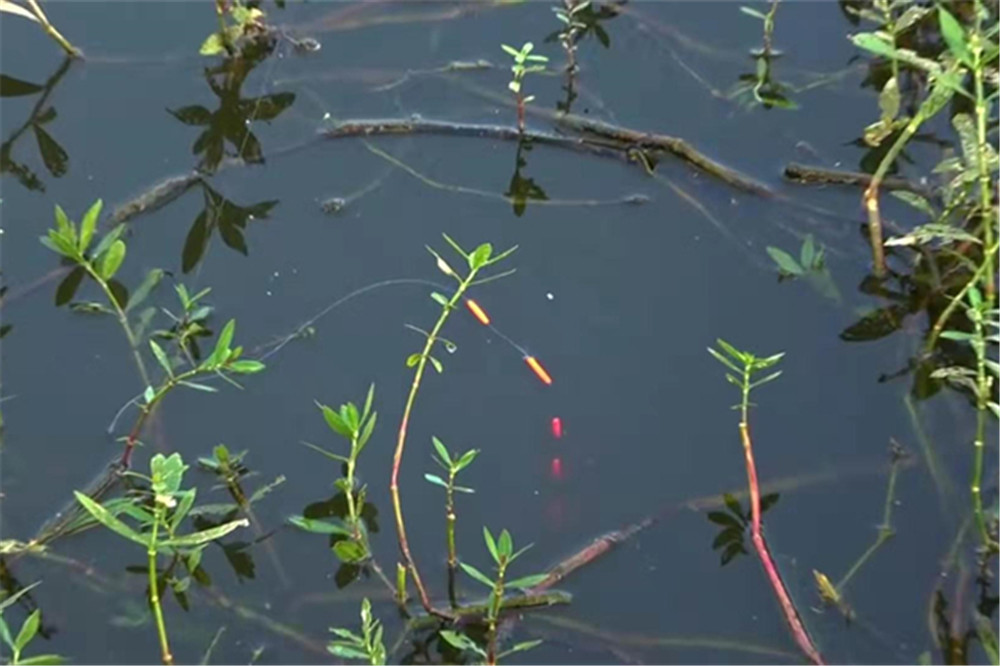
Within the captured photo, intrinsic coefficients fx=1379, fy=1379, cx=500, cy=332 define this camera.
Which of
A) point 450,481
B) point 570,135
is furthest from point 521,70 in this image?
point 450,481

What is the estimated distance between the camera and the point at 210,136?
1979 mm

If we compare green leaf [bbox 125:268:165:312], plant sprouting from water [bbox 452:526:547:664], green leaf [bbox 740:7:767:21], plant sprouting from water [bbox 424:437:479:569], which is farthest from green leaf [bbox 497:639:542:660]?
green leaf [bbox 740:7:767:21]

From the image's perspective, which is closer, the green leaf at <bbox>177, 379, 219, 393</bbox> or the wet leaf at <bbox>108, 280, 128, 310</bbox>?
the green leaf at <bbox>177, 379, 219, 393</bbox>

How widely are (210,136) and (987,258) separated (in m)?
1.08

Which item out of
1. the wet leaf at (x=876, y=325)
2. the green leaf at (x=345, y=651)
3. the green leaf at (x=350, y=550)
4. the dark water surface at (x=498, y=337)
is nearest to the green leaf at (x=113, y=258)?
the dark water surface at (x=498, y=337)

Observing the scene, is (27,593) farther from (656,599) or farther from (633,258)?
(633,258)

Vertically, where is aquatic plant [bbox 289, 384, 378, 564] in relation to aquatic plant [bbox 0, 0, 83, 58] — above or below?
below

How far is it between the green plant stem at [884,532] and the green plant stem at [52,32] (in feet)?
4.41

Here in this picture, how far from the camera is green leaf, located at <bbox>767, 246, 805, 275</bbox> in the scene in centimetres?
172

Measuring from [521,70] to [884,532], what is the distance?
794mm

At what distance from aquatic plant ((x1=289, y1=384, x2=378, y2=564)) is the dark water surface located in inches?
1.2

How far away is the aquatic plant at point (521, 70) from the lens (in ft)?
6.10

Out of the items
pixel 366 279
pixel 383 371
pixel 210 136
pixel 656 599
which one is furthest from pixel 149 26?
pixel 656 599

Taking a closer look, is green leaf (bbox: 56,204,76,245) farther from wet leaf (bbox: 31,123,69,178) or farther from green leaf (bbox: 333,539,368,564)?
green leaf (bbox: 333,539,368,564)
